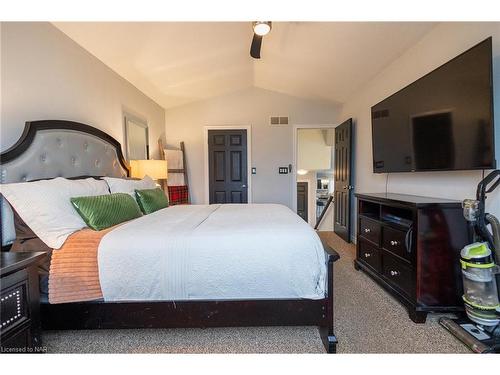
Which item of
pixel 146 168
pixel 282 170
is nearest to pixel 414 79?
pixel 282 170

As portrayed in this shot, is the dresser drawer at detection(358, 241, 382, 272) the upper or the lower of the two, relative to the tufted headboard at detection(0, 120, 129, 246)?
lower

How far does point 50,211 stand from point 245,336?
1.50 metres

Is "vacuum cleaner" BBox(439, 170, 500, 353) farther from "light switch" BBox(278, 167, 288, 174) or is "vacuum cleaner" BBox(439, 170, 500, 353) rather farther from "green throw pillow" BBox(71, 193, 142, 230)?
"light switch" BBox(278, 167, 288, 174)

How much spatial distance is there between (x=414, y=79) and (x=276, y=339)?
8.98 feet

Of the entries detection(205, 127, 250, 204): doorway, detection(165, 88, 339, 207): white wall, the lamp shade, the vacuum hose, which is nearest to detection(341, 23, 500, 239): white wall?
the vacuum hose

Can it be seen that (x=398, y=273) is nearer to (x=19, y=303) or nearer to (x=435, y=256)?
(x=435, y=256)

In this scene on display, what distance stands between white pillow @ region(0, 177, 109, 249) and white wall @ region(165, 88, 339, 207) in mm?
3230

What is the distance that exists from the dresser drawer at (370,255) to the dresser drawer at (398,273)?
10cm

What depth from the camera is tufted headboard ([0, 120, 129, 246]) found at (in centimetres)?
166

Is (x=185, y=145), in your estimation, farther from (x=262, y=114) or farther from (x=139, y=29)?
(x=139, y=29)
